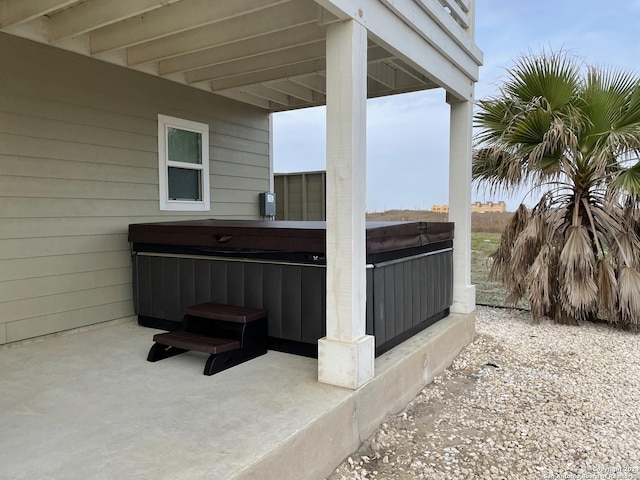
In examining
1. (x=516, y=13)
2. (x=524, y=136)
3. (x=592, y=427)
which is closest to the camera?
(x=592, y=427)

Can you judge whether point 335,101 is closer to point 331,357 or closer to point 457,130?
point 331,357

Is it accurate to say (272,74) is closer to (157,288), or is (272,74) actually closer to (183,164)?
(183,164)

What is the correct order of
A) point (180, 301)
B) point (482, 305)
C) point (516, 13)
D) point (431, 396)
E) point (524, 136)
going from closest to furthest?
point (431, 396) < point (180, 301) < point (524, 136) < point (482, 305) < point (516, 13)

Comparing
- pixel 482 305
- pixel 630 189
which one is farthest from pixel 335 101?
pixel 482 305

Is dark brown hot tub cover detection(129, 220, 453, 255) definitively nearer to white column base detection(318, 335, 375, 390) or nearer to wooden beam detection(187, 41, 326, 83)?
white column base detection(318, 335, 375, 390)

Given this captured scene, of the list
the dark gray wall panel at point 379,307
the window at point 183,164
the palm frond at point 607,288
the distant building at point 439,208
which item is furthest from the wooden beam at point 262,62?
the distant building at point 439,208

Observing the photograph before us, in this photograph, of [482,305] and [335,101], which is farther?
[482,305]

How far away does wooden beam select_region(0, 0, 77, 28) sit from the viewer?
8.94 ft

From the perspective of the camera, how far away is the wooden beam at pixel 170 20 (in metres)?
2.87

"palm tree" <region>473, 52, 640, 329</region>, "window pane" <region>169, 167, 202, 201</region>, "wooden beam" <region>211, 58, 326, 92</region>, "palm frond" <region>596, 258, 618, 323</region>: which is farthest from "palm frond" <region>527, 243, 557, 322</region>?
"window pane" <region>169, 167, 202, 201</region>

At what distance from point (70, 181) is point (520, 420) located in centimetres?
370

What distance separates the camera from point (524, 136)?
4.98 metres

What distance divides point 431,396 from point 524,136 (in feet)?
10.5

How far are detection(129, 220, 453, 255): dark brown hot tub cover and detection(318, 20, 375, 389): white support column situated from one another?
14.2 inches
